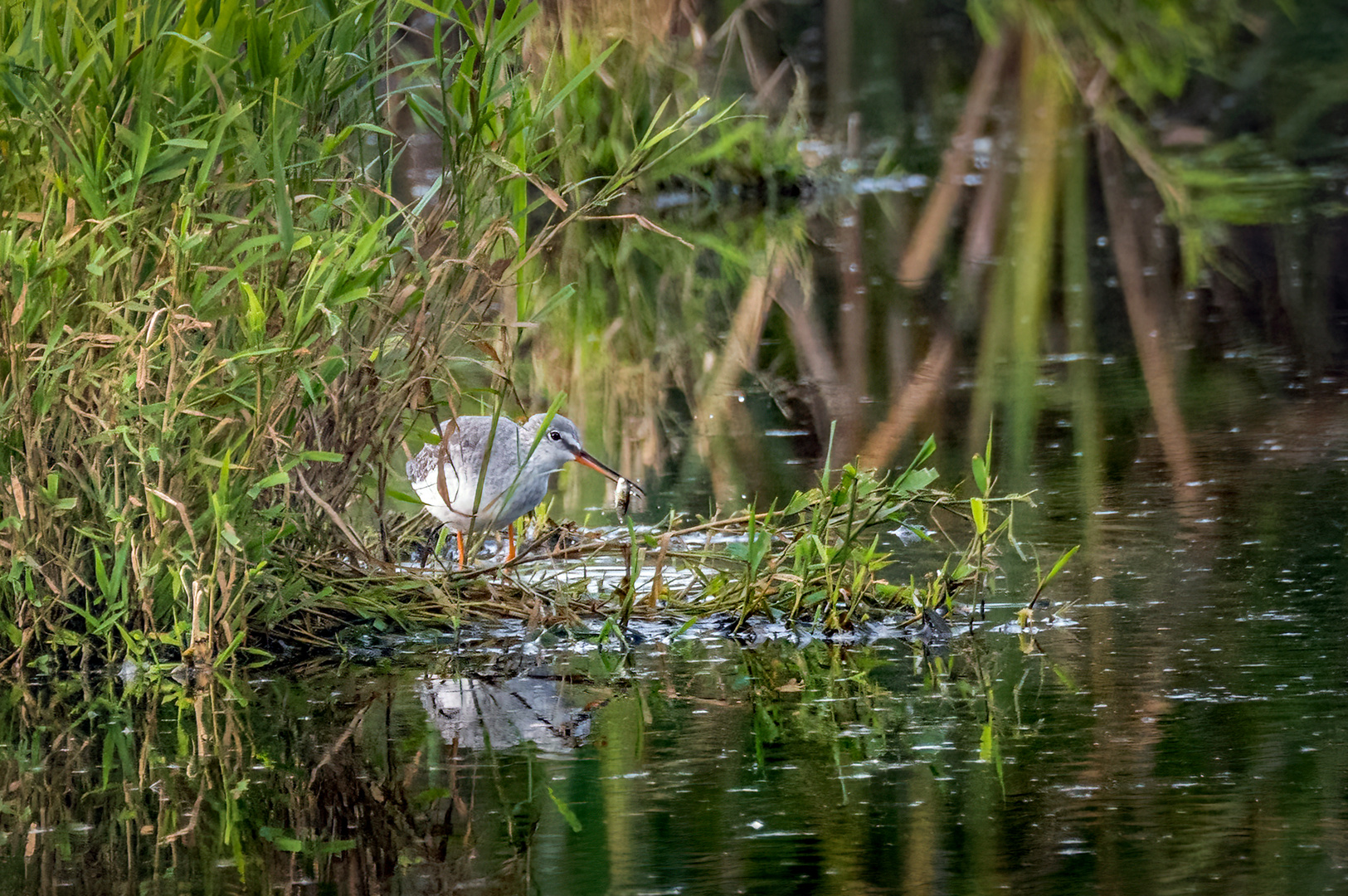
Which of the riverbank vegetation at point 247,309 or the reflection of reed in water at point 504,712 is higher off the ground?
the riverbank vegetation at point 247,309

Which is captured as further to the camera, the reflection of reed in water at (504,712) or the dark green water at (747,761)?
the reflection of reed in water at (504,712)

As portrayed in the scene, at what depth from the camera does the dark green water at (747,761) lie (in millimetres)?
4504

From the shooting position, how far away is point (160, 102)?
6105 millimetres

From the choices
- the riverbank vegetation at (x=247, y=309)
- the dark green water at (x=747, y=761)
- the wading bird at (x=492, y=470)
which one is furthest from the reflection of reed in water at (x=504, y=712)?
the wading bird at (x=492, y=470)

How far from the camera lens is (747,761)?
5203mm

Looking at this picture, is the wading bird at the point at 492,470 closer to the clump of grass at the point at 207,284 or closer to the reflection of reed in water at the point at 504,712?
the clump of grass at the point at 207,284

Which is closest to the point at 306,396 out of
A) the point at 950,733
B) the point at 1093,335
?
the point at 950,733

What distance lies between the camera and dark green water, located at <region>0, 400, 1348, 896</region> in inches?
177

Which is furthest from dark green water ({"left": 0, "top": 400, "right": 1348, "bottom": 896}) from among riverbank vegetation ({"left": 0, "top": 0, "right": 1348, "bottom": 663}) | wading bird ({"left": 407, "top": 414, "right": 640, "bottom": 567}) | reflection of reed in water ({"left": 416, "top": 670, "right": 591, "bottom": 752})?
wading bird ({"left": 407, "top": 414, "right": 640, "bottom": 567})

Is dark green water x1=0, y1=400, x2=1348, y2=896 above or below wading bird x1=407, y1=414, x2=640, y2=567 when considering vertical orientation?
below

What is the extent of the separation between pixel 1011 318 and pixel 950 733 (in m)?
6.83

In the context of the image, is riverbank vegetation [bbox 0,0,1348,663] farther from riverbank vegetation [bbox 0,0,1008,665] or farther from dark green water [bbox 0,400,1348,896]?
dark green water [bbox 0,400,1348,896]

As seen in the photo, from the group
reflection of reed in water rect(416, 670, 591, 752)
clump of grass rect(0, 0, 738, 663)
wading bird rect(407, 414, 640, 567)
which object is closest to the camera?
reflection of reed in water rect(416, 670, 591, 752)

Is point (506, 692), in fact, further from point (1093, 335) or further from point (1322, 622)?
point (1093, 335)
